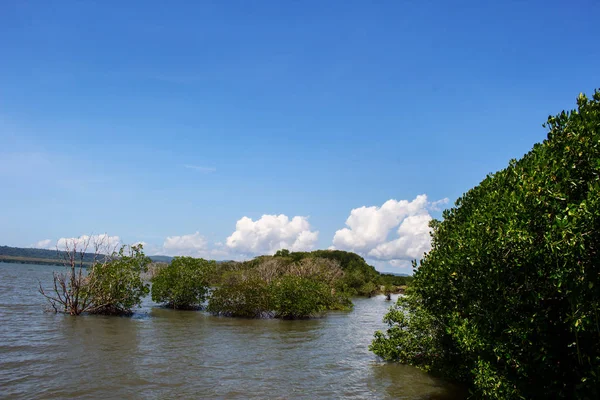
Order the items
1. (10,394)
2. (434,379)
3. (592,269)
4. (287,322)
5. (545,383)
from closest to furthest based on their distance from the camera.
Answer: (592,269)
(545,383)
(10,394)
(434,379)
(287,322)

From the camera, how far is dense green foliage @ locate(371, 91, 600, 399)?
741cm

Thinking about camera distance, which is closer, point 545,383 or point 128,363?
point 545,383

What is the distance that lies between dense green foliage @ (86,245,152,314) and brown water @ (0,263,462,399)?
160 cm

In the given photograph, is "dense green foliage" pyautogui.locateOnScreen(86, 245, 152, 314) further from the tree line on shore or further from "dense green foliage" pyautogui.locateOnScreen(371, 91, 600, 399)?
"dense green foliage" pyautogui.locateOnScreen(371, 91, 600, 399)

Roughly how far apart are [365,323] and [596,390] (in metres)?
28.0

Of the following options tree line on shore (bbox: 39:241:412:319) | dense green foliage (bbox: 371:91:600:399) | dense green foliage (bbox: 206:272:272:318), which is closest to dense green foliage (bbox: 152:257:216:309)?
tree line on shore (bbox: 39:241:412:319)

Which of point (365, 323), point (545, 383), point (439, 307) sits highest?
point (439, 307)

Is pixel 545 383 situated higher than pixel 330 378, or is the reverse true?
pixel 545 383

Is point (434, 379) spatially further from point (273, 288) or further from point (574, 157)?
point (273, 288)

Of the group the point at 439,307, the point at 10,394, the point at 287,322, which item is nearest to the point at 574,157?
the point at 439,307

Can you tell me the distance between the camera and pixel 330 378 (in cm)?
1759

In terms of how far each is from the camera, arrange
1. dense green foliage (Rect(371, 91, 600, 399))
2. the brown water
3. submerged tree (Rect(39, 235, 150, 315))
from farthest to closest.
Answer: submerged tree (Rect(39, 235, 150, 315)), the brown water, dense green foliage (Rect(371, 91, 600, 399))

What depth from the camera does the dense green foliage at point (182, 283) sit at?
37.9 metres

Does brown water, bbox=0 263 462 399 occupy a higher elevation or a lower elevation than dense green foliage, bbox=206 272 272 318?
lower
